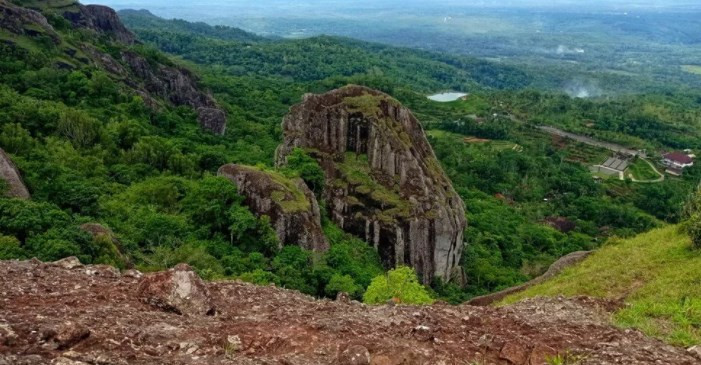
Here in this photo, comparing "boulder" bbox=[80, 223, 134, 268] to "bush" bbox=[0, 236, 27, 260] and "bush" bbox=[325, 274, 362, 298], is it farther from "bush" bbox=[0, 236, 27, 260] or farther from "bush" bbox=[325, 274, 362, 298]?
"bush" bbox=[325, 274, 362, 298]

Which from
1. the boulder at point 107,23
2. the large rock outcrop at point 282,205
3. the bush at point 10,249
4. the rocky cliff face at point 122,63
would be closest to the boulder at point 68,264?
the bush at point 10,249

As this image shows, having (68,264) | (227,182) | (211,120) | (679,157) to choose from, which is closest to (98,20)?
(211,120)

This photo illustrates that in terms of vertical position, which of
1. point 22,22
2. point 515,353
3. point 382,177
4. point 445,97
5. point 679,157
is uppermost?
point 22,22

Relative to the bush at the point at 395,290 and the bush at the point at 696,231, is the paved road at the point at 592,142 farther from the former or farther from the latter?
the bush at the point at 395,290

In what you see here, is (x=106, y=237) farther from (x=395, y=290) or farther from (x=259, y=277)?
(x=395, y=290)

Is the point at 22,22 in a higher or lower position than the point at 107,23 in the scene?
lower

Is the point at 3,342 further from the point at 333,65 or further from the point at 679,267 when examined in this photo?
the point at 333,65

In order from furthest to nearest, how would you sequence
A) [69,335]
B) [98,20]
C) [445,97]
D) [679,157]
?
[445,97]
[98,20]
[679,157]
[69,335]
